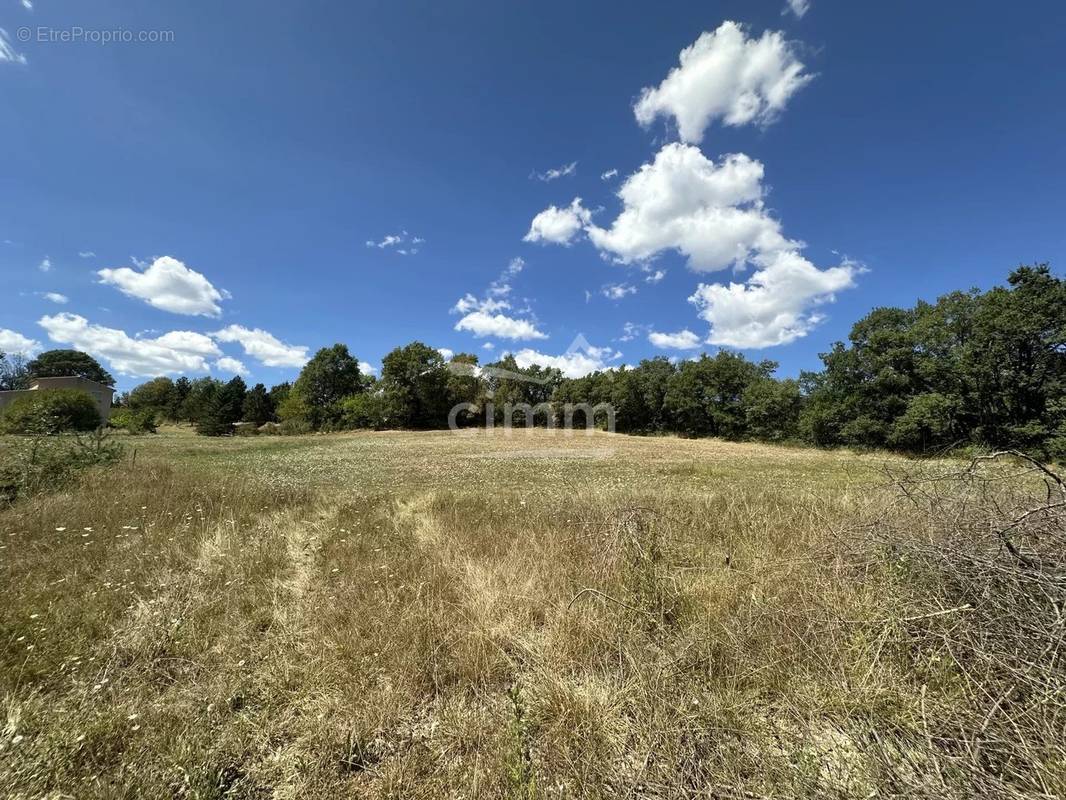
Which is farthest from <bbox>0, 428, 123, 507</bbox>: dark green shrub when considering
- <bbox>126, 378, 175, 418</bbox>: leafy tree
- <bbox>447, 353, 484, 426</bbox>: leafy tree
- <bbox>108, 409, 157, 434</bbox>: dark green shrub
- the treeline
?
<bbox>126, 378, 175, 418</bbox>: leafy tree

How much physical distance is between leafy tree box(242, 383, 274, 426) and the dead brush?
76248 millimetres

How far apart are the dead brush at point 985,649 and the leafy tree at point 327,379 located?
66416 millimetres

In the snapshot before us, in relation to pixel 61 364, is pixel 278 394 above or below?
below

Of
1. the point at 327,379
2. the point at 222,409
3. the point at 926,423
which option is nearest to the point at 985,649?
the point at 926,423

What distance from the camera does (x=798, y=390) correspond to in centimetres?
5312

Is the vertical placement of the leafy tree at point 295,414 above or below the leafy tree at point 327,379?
below

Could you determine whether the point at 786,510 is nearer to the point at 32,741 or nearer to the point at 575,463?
the point at 32,741

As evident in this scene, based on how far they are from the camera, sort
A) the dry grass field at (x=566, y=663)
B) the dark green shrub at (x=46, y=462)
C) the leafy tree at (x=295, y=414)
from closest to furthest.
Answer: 1. the dry grass field at (x=566, y=663)
2. the dark green shrub at (x=46, y=462)
3. the leafy tree at (x=295, y=414)

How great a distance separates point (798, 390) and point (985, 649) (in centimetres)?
6011

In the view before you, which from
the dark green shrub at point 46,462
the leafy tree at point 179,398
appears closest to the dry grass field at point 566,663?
the dark green shrub at point 46,462

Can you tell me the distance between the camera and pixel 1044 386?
27375 mm

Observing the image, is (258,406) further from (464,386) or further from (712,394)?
(712,394)

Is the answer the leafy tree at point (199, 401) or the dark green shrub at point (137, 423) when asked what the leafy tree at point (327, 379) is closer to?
→ the leafy tree at point (199, 401)

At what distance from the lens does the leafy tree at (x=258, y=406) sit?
65.0m
